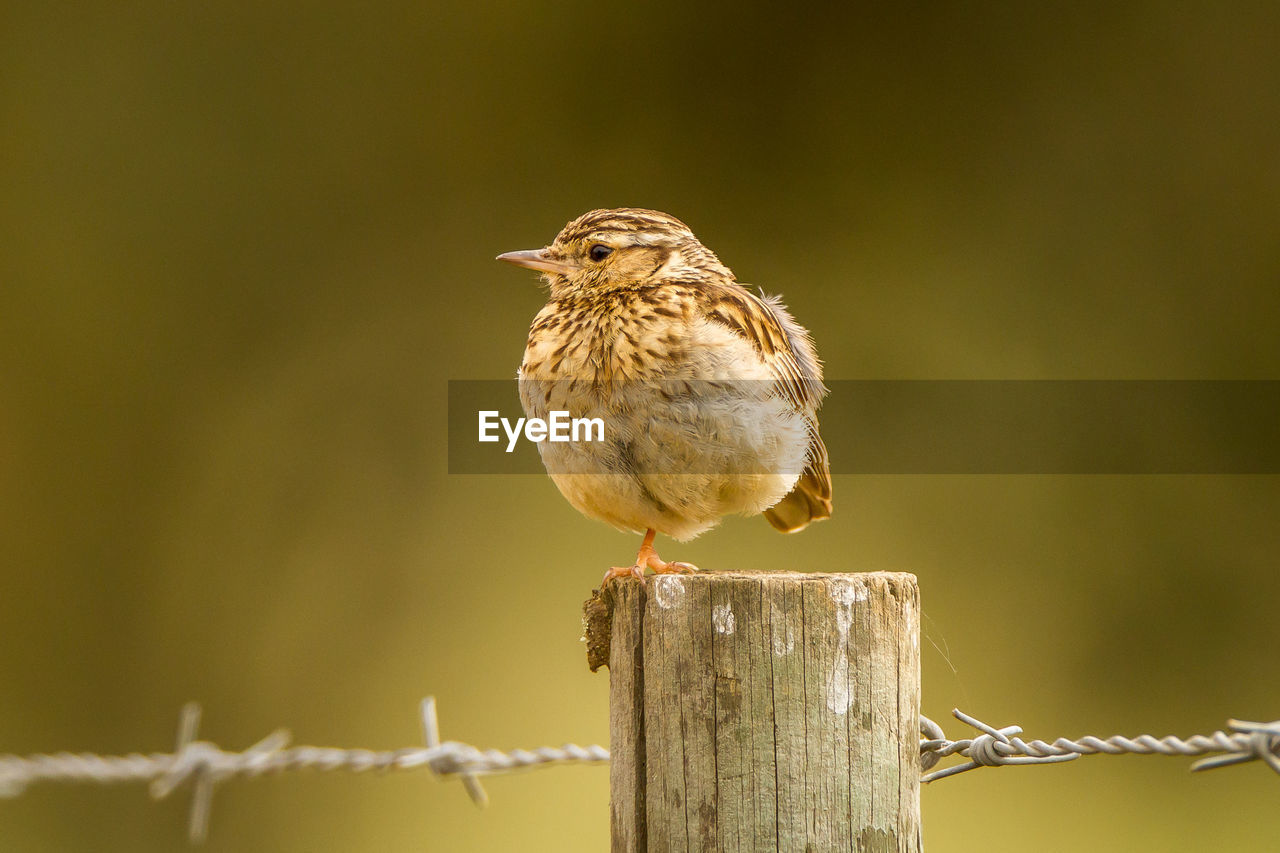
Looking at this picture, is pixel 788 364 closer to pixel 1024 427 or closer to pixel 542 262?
pixel 542 262

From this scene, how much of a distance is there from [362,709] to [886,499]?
10.5ft

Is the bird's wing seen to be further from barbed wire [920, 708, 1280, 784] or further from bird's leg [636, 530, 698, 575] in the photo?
barbed wire [920, 708, 1280, 784]

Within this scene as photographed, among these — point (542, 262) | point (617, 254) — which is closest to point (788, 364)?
point (617, 254)

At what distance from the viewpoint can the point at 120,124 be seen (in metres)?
8.74

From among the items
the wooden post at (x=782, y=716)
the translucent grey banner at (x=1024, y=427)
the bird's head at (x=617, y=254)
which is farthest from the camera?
the translucent grey banner at (x=1024, y=427)

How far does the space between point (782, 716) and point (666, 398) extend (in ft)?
3.70

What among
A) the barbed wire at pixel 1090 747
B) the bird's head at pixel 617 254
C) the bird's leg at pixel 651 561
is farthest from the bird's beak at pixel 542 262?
the barbed wire at pixel 1090 747

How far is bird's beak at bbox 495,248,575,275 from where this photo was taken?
12.3 feet

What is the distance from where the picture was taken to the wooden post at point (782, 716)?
2.13m

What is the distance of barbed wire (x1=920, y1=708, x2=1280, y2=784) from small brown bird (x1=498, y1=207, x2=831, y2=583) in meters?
0.79

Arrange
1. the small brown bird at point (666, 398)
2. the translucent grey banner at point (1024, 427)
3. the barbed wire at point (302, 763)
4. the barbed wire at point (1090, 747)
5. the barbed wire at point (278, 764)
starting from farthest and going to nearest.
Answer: the translucent grey banner at point (1024, 427) → the small brown bird at point (666, 398) → the barbed wire at point (278, 764) → the barbed wire at point (302, 763) → the barbed wire at point (1090, 747)

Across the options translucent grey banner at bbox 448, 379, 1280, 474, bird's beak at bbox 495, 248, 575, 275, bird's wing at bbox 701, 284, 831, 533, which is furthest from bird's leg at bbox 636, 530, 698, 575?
translucent grey banner at bbox 448, 379, 1280, 474

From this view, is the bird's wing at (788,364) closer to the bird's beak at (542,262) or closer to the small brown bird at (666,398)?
the small brown bird at (666,398)

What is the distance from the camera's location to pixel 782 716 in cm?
214
